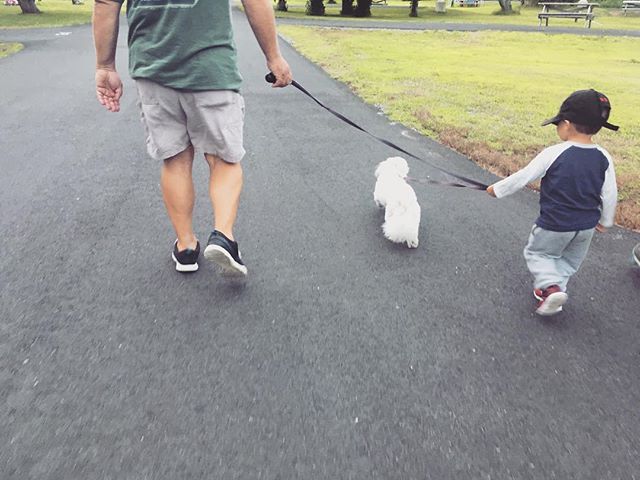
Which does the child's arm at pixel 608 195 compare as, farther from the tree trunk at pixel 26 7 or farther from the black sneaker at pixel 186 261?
the tree trunk at pixel 26 7

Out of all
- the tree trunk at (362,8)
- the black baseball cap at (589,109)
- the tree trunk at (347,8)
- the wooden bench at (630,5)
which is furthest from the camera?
the wooden bench at (630,5)

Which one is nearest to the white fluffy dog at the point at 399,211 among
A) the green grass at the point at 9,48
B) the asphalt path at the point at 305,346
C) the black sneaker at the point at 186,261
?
the asphalt path at the point at 305,346

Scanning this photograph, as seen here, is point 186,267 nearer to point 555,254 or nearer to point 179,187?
point 179,187

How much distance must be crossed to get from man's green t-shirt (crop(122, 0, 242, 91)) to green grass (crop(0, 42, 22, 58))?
1221cm

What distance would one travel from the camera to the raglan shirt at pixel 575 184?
2.67m

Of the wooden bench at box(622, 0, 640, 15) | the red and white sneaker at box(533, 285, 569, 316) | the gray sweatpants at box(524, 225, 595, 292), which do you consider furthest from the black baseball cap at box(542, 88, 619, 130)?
the wooden bench at box(622, 0, 640, 15)

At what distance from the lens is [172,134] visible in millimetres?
2779

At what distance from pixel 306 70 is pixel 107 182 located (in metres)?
7.43

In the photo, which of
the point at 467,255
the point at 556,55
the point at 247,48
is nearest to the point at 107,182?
the point at 467,255

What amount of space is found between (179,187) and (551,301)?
6.89 ft

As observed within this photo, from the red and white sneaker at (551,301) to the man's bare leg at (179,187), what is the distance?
2.02m

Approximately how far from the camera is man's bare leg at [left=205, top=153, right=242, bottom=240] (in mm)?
2889

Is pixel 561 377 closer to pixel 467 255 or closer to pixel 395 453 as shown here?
pixel 395 453

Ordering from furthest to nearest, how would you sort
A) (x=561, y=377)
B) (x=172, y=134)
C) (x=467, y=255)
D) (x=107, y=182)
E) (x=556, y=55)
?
(x=556, y=55)
(x=107, y=182)
(x=467, y=255)
(x=172, y=134)
(x=561, y=377)
